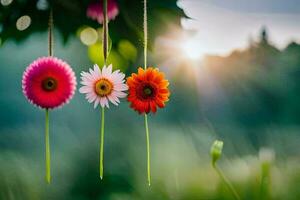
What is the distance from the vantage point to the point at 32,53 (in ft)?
5.93

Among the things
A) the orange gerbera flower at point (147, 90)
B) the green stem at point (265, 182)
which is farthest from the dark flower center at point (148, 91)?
the green stem at point (265, 182)

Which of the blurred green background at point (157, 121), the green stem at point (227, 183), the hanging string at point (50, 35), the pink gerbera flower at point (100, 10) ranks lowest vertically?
the green stem at point (227, 183)

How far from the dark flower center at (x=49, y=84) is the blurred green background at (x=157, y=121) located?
2.4 inches

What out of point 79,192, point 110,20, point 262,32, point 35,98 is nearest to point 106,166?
point 79,192

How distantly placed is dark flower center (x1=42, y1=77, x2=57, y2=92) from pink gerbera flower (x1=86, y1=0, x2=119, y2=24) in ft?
0.63

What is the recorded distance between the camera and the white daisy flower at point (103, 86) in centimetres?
179

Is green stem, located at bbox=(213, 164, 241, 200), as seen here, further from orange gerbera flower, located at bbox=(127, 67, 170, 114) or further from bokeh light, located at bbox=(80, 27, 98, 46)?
bokeh light, located at bbox=(80, 27, 98, 46)

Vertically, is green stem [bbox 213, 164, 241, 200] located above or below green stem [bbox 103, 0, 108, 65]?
below

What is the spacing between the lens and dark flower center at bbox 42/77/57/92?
182 cm

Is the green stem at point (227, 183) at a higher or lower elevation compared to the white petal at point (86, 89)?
lower

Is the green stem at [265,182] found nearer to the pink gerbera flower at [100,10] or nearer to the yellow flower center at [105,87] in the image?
the yellow flower center at [105,87]

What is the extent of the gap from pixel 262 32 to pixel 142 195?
0.51 metres

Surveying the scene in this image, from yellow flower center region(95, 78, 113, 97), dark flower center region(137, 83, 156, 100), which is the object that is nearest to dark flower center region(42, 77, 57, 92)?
yellow flower center region(95, 78, 113, 97)

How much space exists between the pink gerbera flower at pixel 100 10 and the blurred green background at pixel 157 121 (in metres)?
0.02
